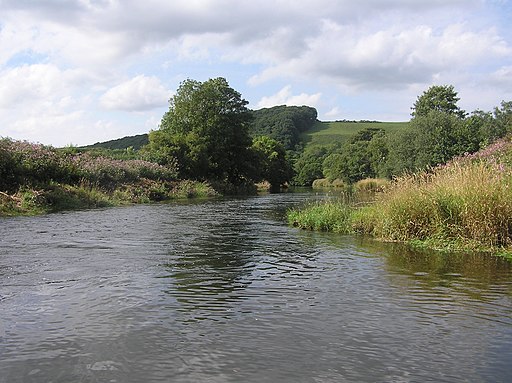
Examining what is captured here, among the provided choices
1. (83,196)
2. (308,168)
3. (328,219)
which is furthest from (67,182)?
(308,168)

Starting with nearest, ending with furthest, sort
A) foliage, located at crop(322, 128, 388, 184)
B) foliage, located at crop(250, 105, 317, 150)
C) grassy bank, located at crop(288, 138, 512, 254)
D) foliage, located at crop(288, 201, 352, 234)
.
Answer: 1. grassy bank, located at crop(288, 138, 512, 254)
2. foliage, located at crop(288, 201, 352, 234)
3. foliage, located at crop(322, 128, 388, 184)
4. foliage, located at crop(250, 105, 317, 150)

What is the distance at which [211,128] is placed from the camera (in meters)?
56.5

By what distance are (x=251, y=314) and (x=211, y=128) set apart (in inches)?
1988

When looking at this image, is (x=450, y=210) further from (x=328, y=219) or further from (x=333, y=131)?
(x=333, y=131)

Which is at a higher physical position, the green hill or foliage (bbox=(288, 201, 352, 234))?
the green hill

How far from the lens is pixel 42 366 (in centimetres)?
518

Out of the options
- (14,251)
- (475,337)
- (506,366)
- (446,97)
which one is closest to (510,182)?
(475,337)

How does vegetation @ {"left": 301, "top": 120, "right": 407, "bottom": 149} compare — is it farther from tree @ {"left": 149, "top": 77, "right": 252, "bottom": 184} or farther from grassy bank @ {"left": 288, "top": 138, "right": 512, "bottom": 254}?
grassy bank @ {"left": 288, "top": 138, "right": 512, "bottom": 254}

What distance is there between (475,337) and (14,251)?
10.5m

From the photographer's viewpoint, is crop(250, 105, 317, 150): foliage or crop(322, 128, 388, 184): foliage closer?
crop(322, 128, 388, 184): foliage

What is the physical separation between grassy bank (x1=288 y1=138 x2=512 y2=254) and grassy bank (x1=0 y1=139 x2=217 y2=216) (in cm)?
1564

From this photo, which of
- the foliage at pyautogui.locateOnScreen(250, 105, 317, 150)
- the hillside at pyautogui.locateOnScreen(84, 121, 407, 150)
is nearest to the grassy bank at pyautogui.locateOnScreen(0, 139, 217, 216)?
the foliage at pyautogui.locateOnScreen(250, 105, 317, 150)

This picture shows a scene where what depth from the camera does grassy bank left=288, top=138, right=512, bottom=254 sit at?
11906 millimetres

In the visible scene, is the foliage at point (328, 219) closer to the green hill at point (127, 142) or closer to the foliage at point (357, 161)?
the foliage at point (357, 161)
